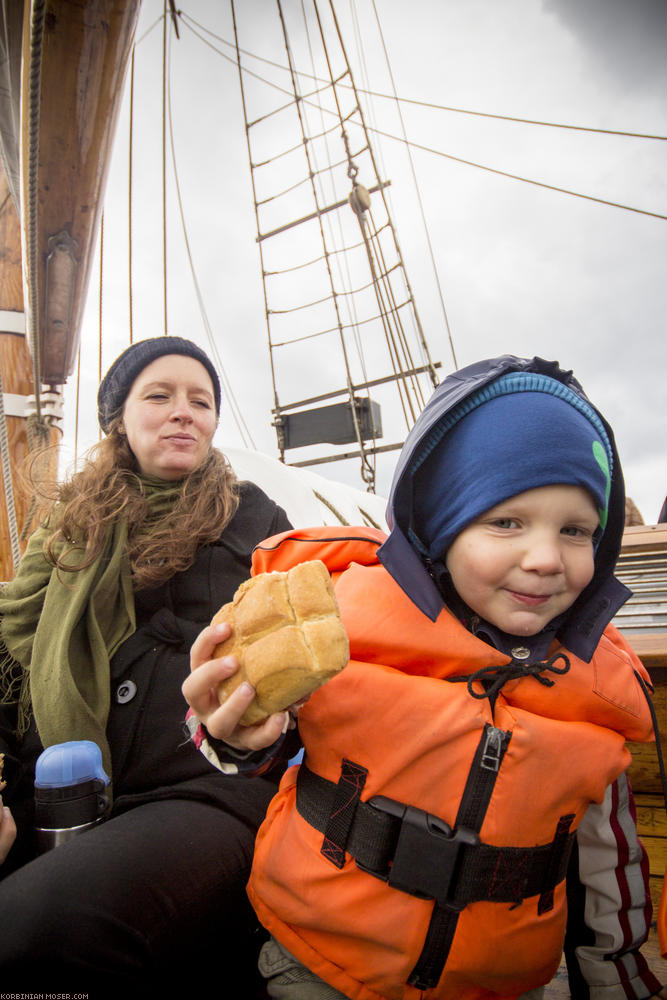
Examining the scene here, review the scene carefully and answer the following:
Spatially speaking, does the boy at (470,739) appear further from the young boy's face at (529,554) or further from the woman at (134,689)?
the woman at (134,689)

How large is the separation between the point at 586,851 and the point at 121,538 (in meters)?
1.35

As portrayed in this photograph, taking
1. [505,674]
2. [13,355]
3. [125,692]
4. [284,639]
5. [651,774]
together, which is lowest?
[651,774]

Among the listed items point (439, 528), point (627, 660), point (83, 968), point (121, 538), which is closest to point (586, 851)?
point (627, 660)

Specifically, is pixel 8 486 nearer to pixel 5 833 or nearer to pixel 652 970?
pixel 5 833

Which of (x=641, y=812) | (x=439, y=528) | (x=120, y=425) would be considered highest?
(x=120, y=425)

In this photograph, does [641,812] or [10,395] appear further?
[10,395]

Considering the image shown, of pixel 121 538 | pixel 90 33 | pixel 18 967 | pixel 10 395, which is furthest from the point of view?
pixel 10 395

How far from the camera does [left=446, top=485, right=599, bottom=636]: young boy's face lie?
972 mm

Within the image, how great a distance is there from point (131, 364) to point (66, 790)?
1.15m

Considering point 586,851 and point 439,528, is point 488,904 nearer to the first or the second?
point 586,851

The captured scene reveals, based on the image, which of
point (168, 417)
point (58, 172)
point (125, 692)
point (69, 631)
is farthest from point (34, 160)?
point (125, 692)

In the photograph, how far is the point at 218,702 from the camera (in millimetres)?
919

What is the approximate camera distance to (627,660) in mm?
1216

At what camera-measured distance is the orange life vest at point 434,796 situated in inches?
39.6
